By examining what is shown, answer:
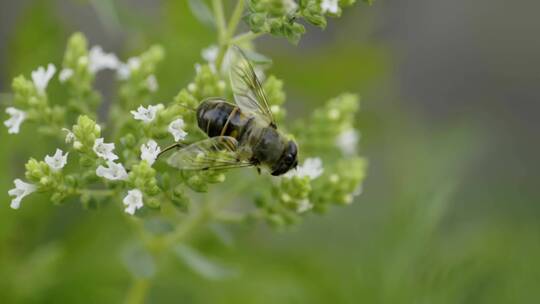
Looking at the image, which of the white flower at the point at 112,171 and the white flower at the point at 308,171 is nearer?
the white flower at the point at 112,171

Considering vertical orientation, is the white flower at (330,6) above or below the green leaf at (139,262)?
above

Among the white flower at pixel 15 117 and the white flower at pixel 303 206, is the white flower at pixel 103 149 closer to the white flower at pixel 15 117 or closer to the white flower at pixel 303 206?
the white flower at pixel 15 117

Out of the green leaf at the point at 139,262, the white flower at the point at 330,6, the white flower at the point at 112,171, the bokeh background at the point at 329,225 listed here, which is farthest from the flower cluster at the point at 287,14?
the green leaf at the point at 139,262

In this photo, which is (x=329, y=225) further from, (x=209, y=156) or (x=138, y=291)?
(x=209, y=156)

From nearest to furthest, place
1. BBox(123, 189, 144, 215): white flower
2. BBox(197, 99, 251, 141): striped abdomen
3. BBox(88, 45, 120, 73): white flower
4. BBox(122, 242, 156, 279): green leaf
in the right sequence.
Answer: BBox(123, 189, 144, 215): white flower, BBox(197, 99, 251, 141): striped abdomen, BBox(122, 242, 156, 279): green leaf, BBox(88, 45, 120, 73): white flower

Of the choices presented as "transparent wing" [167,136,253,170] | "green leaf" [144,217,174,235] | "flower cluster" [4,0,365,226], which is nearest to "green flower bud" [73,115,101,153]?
"flower cluster" [4,0,365,226]

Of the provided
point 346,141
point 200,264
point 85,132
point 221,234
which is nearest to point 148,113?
point 85,132

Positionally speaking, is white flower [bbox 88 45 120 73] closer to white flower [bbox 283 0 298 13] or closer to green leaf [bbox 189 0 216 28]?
green leaf [bbox 189 0 216 28]
